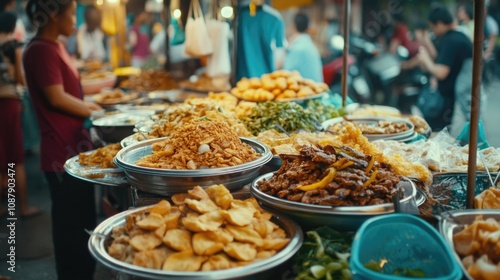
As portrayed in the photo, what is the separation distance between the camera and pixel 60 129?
4.41 m

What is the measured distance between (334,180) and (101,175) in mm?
1512

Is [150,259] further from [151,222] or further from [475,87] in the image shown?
[475,87]

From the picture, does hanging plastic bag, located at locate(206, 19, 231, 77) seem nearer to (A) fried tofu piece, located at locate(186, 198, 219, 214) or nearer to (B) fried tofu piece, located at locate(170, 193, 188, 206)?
(B) fried tofu piece, located at locate(170, 193, 188, 206)

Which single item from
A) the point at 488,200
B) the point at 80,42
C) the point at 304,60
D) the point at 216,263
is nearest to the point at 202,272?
the point at 216,263

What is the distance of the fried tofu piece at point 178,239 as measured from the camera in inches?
75.6

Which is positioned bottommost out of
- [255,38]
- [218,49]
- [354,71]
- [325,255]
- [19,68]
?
[354,71]

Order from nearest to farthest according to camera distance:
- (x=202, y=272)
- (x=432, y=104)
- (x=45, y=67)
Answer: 1. (x=202, y=272)
2. (x=45, y=67)
3. (x=432, y=104)

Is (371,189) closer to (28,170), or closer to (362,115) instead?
(362,115)

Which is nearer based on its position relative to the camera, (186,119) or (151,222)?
(151,222)

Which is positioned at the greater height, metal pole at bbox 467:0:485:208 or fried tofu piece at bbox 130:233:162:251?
metal pole at bbox 467:0:485:208

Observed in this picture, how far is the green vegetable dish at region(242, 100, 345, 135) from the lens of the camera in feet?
13.1

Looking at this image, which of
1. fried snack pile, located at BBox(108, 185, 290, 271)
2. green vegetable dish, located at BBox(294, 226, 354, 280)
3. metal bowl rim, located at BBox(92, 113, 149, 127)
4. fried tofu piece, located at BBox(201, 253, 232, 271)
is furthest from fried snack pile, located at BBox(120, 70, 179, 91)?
fried tofu piece, located at BBox(201, 253, 232, 271)

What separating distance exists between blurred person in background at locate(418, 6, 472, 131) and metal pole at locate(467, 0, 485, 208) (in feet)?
15.2

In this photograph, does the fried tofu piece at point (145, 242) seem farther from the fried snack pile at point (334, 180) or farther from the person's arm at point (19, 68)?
the person's arm at point (19, 68)
